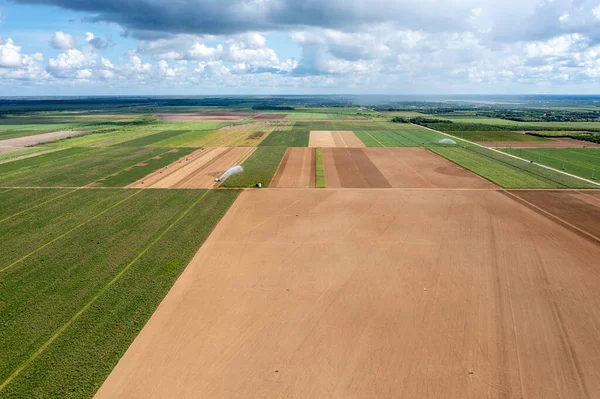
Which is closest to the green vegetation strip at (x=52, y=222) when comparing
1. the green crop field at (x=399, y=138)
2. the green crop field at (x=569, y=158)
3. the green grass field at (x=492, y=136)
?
the green crop field at (x=399, y=138)

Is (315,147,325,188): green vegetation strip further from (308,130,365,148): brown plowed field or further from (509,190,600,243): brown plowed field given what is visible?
(509,190,600,243): brown plowed field

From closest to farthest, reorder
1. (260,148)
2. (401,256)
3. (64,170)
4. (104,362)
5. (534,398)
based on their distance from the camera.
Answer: (534,398) < (104,362) < (401,256) < (64,170) < (260,148)

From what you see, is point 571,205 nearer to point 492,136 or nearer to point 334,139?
point 334,139

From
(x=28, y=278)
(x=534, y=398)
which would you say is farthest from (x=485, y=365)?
(x=28, y=278)

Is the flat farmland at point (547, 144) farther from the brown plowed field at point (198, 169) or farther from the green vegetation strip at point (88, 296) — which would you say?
the green vegetation strip at point (88, 296)

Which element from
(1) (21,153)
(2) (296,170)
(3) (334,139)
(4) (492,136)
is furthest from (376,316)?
(4) (492,136)

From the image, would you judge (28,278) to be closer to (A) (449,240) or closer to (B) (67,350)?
(B) (67,350)

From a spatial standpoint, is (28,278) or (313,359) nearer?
(313,359)
